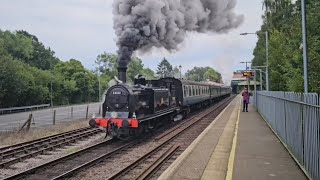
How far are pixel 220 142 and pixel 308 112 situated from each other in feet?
21.0

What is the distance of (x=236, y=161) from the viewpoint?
10.0 meters

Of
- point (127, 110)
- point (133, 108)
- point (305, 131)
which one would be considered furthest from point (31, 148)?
point (305, 131)

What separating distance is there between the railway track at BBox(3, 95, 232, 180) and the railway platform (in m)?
0.88

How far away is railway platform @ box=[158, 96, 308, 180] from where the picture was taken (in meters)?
8.61

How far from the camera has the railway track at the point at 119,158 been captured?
1051 cm

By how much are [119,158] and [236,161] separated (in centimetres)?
440

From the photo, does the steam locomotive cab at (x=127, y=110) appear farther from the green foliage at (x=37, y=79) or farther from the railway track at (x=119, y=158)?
the green foliage at (x=37, y=79)

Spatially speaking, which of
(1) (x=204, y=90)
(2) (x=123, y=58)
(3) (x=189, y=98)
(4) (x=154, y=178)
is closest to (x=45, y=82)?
(1) (x=204, y=90)

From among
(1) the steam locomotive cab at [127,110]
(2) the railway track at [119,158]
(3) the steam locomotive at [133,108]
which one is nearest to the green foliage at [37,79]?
(3) the steam locomotive at [133,108]

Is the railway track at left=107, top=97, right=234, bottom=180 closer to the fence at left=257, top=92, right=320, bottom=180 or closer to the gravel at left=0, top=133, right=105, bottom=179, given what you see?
the gravel at left=0, top=133, right=105, bottom=179

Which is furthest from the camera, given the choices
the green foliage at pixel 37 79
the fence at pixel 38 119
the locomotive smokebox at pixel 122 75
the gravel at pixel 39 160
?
the green foliage at pixel 37 79

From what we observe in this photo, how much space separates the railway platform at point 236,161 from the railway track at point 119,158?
2.90 feet

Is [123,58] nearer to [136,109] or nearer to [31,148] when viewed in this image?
[136,109]

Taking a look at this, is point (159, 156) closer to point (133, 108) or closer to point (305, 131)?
point (133, 108)
